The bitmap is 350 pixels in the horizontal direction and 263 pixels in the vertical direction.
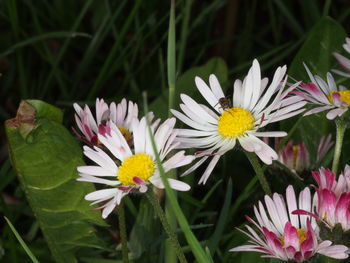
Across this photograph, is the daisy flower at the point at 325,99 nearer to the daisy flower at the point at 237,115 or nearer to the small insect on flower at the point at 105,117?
the daisy flower at the point at 237,115

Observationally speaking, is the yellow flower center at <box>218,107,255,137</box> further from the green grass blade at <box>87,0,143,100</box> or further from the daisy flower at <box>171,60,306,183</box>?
the green grass blade at <box>87,0,143,100</box>

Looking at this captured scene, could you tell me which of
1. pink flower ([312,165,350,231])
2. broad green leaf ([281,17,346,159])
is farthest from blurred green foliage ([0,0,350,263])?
pink flower ([312,165,350,231])

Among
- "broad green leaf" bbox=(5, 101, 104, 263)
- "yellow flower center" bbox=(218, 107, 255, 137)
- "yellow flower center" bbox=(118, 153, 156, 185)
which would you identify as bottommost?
"broad green leaf" bbox=(5, 101, 104, 263)

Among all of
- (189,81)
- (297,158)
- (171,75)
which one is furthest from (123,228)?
(189,81)

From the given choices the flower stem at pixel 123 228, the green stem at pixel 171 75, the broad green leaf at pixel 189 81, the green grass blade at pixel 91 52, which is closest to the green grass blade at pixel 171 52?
the green stem at pixel 171 75

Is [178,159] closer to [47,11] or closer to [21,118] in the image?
[21,118]
